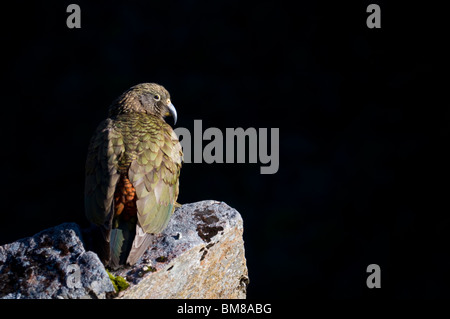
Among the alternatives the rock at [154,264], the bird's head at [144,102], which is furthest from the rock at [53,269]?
the bird's head at [144,102]

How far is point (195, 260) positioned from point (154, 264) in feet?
1.33

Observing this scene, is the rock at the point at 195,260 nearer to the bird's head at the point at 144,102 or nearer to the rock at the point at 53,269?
the rock at the point at 53,269

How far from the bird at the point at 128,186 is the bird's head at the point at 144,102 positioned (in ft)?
1.29

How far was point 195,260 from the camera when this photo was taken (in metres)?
4.33

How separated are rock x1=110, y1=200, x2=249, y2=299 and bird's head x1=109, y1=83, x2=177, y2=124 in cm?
118

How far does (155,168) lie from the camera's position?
446 centimetres

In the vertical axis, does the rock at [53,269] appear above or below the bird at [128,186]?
below

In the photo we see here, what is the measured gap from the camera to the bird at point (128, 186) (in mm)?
4094

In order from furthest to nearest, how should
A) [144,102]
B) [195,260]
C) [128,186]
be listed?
[144,102], [195,260], [128,186]

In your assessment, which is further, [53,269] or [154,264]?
[154,264]

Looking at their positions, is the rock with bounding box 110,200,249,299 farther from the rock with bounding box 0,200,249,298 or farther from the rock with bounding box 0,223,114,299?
the rock with bounding box 0,223,114,299

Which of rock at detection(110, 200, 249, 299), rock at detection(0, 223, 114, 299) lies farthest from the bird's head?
rock at detection(0, 223, 114, 299)

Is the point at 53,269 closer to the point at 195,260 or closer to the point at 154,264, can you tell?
the point at 154,264

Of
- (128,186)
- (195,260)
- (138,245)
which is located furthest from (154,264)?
(128,186)
